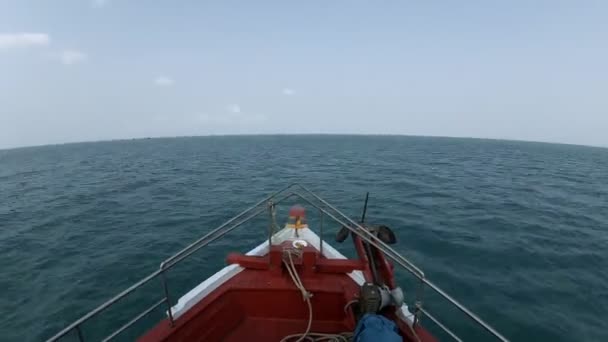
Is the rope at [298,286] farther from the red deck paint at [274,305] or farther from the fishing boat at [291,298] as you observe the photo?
the red deck paint at [274,305]

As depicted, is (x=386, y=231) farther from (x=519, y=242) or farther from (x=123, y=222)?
(x=123, y=222)

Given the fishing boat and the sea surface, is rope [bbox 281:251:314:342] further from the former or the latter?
the sea surface

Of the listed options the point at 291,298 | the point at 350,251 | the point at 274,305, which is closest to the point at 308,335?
the point at 291,298

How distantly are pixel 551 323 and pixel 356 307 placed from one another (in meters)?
5.38

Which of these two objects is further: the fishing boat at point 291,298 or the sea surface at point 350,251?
the sea surface at point 350,251

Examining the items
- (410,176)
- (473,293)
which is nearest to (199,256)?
(473,293)

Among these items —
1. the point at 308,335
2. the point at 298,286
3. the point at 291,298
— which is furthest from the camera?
the point at 291,298

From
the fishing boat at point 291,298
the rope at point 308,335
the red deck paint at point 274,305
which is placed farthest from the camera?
the red deck paint at point 274,305

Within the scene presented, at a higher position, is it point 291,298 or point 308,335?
point 291,298

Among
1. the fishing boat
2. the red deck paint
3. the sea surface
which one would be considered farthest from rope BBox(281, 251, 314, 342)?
the sea surface

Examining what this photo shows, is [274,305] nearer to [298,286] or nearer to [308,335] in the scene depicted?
[298,286]

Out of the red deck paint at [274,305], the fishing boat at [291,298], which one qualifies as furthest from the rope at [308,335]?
the red deck paint at [274,305]

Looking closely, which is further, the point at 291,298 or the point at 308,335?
the point at 291,298

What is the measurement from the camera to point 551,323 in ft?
19.6
